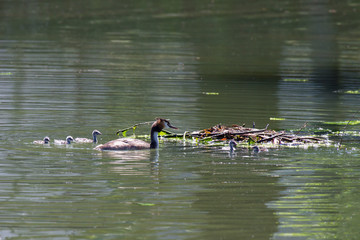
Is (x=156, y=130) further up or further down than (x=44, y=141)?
further up

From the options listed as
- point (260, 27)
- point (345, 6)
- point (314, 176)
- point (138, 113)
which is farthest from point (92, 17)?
point (314, 176)

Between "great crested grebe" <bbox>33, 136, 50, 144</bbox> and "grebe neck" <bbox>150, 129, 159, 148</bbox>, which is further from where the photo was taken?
"grebe neck" <bbox>150, 129, 159, 148</bbox>

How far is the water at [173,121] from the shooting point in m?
9.19

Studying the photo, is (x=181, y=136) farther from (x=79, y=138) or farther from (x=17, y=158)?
(x=17, y=158)

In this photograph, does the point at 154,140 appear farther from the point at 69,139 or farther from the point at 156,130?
the point at 69,139

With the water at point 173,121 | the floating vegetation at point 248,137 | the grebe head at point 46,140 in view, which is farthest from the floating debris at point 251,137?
the grebe head at point 46,140

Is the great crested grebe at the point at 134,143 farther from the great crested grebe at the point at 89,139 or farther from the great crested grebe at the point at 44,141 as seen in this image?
the great crested grebe at the point at 44,141

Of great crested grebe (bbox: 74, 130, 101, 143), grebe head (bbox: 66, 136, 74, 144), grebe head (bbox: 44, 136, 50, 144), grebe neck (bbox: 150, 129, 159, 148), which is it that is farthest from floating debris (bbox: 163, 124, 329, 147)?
grebe head (bbox: 44, 136, 50, 144)

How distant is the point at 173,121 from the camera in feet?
51.1

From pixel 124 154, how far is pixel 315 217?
409 centimetres

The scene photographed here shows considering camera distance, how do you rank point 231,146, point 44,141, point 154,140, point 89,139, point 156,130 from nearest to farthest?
1. point 231,146
2. point 44,141
3. point 154,140
4. point 156,130
5. point 89,139

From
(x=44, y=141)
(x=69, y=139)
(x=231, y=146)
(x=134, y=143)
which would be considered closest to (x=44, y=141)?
(x=44, y=141)

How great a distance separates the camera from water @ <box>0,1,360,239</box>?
9.19 m

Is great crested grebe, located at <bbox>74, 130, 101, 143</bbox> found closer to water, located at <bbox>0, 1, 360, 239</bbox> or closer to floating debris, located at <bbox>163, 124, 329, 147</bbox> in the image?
water, located at <bbox>0, 1, 360, 239</bbox>
